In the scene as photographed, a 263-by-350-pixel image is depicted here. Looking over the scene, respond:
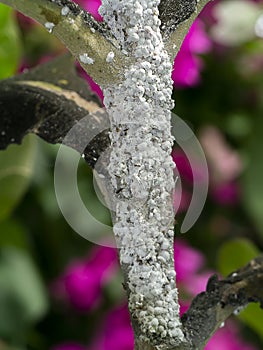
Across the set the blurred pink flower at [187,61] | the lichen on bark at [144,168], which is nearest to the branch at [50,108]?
the lichen on bark at [144,168]

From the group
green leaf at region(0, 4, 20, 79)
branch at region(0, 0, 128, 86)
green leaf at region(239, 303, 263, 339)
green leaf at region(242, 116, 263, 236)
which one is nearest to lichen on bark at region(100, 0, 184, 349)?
branch at region(0, 0, 128, 86)

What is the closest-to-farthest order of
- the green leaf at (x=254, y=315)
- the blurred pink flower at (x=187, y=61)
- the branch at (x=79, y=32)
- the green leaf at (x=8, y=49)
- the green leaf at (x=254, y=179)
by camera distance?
1. the branch at (x=79, y=32)
2. the green leaf at (x=254, y=315)
3. the green leaf at (x=8, y=49)
4. the blurred pink flower at (x=187, y=61)
5. the green leaf at (x=254, y=179)

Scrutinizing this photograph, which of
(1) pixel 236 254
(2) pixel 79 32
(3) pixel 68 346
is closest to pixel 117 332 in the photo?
(3) pixel 68 346

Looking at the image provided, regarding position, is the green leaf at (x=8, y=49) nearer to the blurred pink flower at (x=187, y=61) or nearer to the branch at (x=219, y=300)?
the blurred pink flower at (x=187, y=61)

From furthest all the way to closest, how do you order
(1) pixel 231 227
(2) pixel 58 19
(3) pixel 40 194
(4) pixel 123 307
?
1. (1) pixel 231 227
2. (3) pixel 40 194
3. (4) pixel 123 307
4. (2) pixel 58 19

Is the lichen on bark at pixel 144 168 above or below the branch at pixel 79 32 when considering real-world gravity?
below

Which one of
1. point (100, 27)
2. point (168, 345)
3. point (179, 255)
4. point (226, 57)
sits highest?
point (226, 57)

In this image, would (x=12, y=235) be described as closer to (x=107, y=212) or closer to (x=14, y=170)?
(x=107, y=212)

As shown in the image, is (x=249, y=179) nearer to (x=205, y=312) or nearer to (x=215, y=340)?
(x=215, y=340)

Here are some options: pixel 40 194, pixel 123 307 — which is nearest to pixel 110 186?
pixel 123 307
